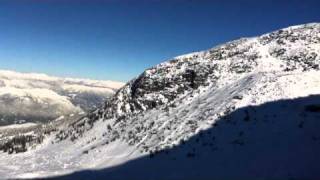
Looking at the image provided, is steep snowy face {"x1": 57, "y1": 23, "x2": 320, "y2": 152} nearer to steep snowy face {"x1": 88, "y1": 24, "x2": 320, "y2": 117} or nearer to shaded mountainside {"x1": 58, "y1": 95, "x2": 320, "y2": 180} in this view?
steep snowy face {"x1": 88, "y1": 24, "x2": 320, "y2": 117}

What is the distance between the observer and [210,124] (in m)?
66.8

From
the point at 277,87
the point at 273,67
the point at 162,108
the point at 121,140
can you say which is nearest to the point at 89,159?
the point at 121,140

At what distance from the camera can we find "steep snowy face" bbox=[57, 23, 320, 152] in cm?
7094

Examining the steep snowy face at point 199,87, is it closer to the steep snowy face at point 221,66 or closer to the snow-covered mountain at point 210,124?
the steep snowy face at point 221,66

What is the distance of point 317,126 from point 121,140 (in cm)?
3498

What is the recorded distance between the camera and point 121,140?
260 feet

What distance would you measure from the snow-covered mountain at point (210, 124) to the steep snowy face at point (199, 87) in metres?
0.22

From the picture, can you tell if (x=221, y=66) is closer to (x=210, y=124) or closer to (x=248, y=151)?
(x=210, y=124)

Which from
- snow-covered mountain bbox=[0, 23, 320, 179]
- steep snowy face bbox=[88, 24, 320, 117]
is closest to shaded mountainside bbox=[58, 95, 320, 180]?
snow-covered mountain bbox=[0, 23, 320, 179]

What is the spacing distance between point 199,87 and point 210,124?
2303 cm

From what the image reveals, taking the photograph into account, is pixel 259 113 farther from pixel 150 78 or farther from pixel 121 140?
pixel 150 78

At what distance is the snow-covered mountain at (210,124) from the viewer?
51.4 meters

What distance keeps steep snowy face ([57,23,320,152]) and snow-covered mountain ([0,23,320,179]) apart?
22 cm

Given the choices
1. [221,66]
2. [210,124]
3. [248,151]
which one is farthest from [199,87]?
[248,151]
